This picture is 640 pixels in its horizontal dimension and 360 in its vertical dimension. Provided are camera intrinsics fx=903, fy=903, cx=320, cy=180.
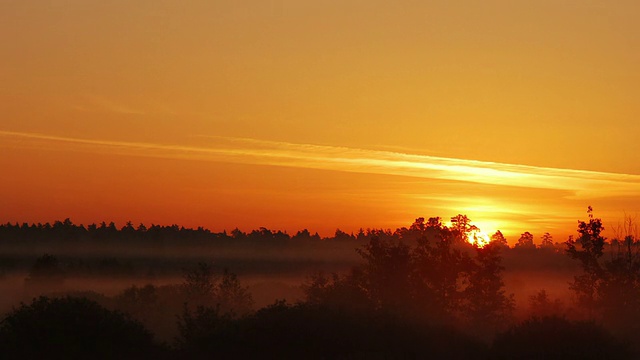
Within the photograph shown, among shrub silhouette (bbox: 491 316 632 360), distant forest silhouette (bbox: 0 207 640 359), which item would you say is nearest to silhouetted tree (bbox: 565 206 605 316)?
distant forest silhouette (bbox: 0 207 640 359)

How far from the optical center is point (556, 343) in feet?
210

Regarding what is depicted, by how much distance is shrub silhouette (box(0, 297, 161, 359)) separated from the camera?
55062mm

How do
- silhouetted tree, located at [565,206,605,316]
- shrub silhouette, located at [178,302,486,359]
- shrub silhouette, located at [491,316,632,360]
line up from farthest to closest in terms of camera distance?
silhouetted tree, located at [565,206,605,316] < shrub silhouette, located at [491,316,632,360] < shrub silhouette, located at [178,302,486,359]

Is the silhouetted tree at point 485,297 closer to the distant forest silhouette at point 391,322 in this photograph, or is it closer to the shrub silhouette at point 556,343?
the distant forest silhouette at point 391,322

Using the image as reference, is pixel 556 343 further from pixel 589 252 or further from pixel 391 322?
pixel 589 252

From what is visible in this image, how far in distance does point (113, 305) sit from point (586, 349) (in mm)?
94441

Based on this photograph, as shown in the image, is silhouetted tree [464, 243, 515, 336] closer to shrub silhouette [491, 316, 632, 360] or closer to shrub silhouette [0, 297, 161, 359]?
shrub silhouette [491, 316, 632, 360]

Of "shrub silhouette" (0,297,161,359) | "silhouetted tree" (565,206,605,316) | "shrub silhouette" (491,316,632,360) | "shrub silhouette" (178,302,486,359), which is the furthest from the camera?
"silhouetted tree" (565,206,605,316)

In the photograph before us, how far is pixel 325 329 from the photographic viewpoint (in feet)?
195

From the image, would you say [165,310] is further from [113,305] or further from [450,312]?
[450,312]

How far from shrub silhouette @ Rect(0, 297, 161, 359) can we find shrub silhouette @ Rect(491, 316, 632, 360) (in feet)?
80.4

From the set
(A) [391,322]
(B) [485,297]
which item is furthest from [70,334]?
(B) [485,297]

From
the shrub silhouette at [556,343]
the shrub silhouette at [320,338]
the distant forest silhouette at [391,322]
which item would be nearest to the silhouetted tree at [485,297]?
the distant forest silhouette at [391,322]

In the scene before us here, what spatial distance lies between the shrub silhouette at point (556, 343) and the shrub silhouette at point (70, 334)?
24504 millimetres
